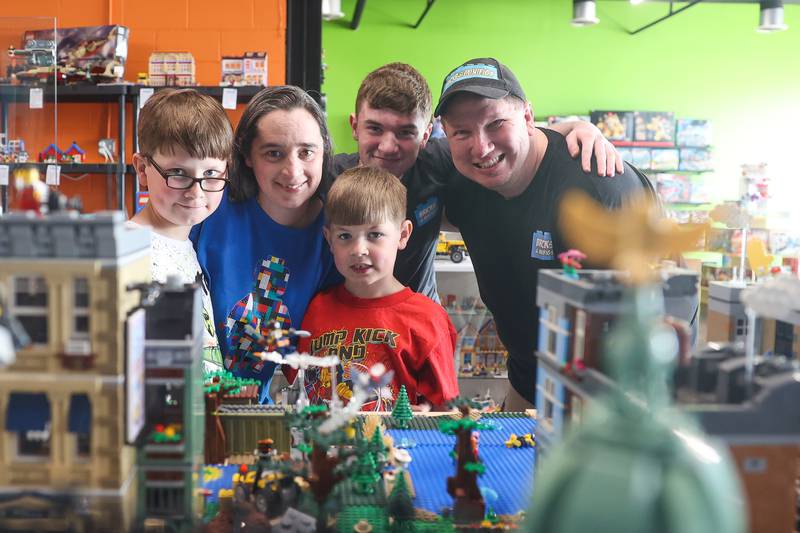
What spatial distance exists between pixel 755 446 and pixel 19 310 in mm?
1145

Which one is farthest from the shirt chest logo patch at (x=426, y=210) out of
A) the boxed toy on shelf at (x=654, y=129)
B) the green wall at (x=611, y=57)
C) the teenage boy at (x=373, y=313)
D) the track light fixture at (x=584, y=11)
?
the boxed toy on shelf at (x=654, y=129)

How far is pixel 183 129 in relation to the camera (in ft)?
7.38

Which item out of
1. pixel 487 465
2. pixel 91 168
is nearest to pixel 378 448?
pixel 487 465

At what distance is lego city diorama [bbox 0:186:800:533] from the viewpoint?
0.75 meters

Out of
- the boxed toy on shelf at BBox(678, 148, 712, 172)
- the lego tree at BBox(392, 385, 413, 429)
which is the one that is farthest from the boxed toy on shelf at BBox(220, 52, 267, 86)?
the boxed toy on shelf at BBox(678, 148, 712, 172)

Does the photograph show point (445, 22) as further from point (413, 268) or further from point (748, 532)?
point (748, 532)

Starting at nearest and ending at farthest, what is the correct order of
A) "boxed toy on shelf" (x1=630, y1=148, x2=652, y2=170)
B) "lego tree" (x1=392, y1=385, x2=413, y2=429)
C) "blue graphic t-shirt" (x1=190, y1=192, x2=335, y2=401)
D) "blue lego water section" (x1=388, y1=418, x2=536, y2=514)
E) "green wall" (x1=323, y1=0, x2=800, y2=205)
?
"blue lego water section" (x1=388, y1=418, x2=536, y2=514) → "lego tree" (x1=392, y1=385, x2=413, y2=429) → "blue graphic t-shirt" (x1=190, y1=192, x2=335, y2=401) → "boxed toy on shelf" (x1=630, y1=148, x2=652, y2=170) → "green wall" (x1=323, y1=0, x2=800, y2=205)

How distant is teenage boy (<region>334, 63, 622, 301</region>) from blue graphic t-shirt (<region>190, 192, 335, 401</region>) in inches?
14.4

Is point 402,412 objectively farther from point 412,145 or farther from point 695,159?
point 695,159

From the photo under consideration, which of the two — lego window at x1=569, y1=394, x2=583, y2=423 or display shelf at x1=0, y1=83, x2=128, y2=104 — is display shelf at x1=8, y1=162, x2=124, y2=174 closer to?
display shelf at x1=0, y1=83, x2=128, y2=104

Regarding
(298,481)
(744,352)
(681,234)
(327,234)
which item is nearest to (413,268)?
(327,234)

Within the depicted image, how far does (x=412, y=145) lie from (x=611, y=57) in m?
8.92

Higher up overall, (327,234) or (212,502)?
(327,234)

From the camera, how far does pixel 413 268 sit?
2.95 meters
